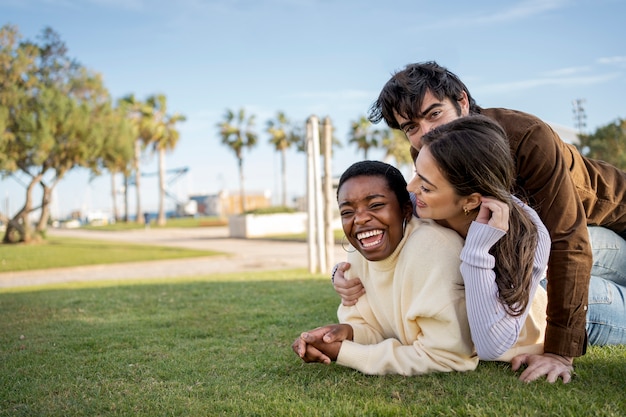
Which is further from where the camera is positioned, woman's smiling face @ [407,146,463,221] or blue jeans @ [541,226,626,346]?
blue jeans @ [541,226,626,346]

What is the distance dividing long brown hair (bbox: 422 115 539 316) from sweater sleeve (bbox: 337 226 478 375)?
0.76 feet

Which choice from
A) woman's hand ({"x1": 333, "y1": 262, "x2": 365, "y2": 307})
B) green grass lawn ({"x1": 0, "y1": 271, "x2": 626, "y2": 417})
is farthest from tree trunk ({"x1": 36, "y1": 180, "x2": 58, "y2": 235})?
woman's hand ({"x1": 333, "y1": 262, "x2": 365, "y2": 307})

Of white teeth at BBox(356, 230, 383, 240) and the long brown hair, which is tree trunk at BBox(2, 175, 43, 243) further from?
the long brown hair

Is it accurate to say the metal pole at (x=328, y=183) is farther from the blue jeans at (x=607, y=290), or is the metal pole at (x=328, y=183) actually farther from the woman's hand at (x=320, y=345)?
the woman's hand at (x=320, y=345)

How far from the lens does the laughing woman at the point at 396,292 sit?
295 centimetres

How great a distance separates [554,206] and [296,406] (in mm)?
1602

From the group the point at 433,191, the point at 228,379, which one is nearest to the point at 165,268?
Answer: the point at 228,379

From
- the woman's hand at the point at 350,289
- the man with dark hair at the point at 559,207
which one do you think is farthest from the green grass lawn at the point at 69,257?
the man with dark hair at the point at 559,207

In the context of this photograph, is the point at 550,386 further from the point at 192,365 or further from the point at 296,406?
the point at 192,365

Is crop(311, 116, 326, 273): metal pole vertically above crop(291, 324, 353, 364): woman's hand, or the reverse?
crop(311, 116, 326, 273): metal pole

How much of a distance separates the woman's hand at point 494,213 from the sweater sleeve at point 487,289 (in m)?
0.03

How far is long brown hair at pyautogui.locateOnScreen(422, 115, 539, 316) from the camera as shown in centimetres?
282

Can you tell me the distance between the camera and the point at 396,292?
3.11 metres

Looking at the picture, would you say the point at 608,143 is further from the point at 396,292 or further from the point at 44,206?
the point at 396,292
